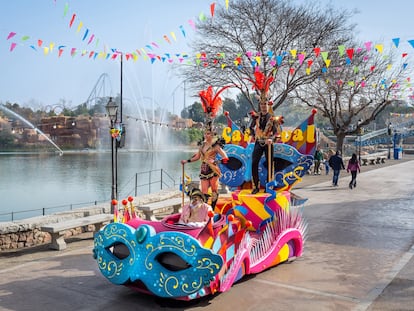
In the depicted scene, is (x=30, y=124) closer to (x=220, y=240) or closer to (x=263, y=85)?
(x=263, y=85)

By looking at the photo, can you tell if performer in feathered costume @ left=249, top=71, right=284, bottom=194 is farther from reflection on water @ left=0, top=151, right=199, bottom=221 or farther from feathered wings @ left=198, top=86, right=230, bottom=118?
reflection on water @ left=0, top=151, right=199, bottom=221

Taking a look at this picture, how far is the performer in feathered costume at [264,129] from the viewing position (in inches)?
317

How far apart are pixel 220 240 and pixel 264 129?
2678 mm

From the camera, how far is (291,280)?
7.11 m

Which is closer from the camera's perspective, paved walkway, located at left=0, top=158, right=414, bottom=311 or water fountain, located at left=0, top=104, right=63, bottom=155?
paved walkway, located at left=0, top=158, right=414, bottom=311

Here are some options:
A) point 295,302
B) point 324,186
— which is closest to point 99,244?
point 295,302

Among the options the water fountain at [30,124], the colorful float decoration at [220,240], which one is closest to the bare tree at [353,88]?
the colorful float decoration at [220,240]

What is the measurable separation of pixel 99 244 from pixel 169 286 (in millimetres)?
1290

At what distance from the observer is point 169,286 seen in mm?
5676

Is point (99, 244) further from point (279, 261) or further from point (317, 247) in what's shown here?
point (317, 247)

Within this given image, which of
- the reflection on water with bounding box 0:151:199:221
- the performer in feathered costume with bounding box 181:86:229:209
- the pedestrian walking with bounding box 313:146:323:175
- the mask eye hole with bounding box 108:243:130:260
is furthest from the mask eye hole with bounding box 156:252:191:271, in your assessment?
the pedestrian walking with bounding box 313:146:323:175

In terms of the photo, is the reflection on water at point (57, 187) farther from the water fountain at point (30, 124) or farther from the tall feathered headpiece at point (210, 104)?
the water fountain at point (30, 124)

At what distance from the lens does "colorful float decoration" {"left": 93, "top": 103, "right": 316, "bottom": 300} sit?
18.6ft

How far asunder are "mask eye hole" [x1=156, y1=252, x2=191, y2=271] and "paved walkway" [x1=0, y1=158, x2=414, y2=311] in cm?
61
